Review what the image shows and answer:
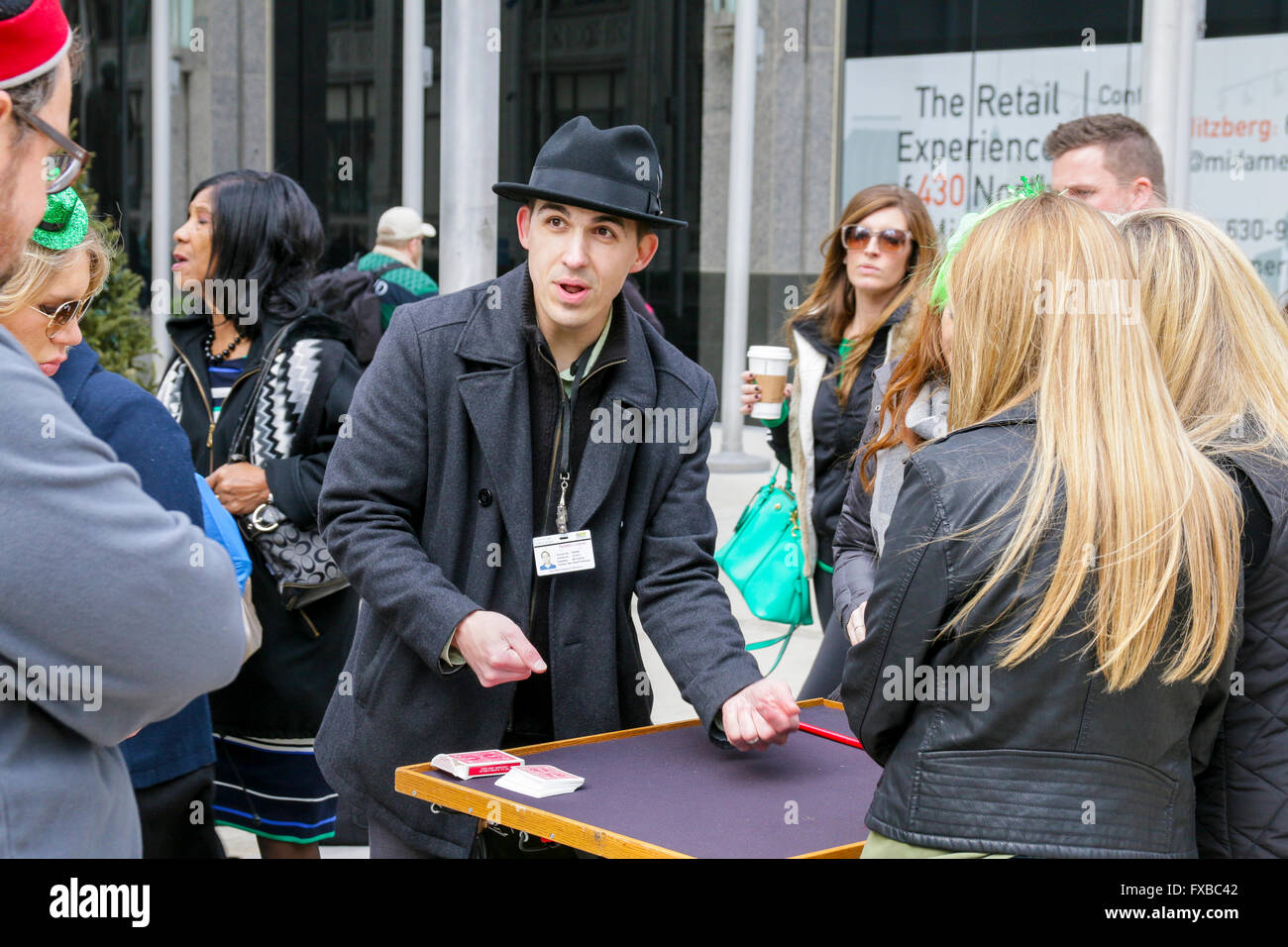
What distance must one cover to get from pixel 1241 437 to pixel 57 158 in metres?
1.69

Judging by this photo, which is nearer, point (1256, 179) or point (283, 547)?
point (283, 547)

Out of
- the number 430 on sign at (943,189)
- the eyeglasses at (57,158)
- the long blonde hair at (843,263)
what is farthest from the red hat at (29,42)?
the number 430 on sign at (943,189)

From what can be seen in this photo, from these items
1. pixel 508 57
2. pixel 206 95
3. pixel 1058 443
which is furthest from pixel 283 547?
pixel 206 95

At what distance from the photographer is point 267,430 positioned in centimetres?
385

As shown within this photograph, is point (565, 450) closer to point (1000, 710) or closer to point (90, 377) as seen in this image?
point (90, 377)

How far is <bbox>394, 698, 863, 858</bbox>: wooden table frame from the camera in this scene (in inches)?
83.5

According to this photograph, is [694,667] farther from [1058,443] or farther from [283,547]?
[283,547]

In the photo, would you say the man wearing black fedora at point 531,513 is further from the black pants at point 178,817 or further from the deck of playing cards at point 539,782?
Result: the black pants at point 178,817

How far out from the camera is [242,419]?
386 centimetres

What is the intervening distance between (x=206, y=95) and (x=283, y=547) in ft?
41.7

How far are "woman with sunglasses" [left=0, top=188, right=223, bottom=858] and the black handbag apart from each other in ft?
2.64
